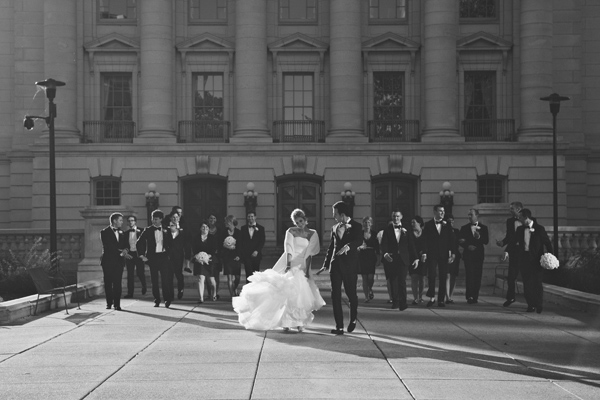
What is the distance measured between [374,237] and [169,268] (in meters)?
4.90

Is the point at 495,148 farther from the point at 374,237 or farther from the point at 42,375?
the point at 42,375

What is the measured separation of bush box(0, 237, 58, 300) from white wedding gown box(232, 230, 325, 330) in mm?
8568

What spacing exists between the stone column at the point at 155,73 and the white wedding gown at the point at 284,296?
81.2ft

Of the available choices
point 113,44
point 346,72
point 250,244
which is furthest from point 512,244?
point 113,44

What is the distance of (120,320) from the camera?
699 inches

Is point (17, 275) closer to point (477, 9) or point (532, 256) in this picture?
point (532, 256)

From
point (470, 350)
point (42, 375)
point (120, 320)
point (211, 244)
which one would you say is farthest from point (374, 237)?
point (42, 375)

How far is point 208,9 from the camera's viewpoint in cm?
4172

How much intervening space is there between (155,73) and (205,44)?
2560 millimetres

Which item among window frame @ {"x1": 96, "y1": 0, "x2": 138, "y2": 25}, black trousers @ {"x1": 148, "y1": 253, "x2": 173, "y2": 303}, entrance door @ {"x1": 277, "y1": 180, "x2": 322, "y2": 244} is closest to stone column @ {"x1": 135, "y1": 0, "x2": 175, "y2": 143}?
window frame @ {"x1": 96, "y1": 0, "x2": 138, "y2": 25}

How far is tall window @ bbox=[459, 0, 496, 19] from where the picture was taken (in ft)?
136

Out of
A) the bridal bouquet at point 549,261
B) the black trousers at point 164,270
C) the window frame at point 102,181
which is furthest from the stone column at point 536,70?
the black trousers at point 164,270

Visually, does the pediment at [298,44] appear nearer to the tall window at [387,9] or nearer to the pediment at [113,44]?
the tall window at [387,9]

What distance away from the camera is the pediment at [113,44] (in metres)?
40.7
